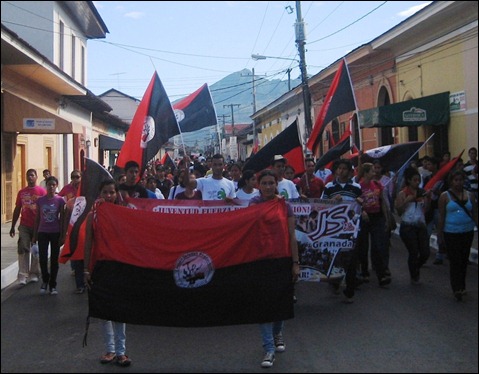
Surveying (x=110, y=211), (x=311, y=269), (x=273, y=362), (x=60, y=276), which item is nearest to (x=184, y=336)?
(x=273, y=362)

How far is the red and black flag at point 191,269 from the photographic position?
14.0 feet

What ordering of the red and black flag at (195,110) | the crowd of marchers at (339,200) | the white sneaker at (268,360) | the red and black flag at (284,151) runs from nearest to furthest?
the white sneaker at (268,360) < the crowd of marchers at (339,200) < the red and black flag at (284,151) < the red and black flag at (195,110)

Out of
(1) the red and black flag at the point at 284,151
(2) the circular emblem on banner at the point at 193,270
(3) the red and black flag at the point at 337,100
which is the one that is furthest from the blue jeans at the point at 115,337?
(3) the red and black flag at the point at 337,100

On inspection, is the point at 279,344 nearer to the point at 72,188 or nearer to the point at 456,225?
the point at 456,225

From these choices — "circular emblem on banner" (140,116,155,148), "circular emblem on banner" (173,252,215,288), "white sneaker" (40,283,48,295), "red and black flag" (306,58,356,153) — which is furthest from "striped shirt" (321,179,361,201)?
"white sneaker" (40,283,48,295)

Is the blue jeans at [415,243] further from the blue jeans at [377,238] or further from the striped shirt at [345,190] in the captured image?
the striped shirt at [345,190]

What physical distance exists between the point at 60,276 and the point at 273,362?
5391 millimetres

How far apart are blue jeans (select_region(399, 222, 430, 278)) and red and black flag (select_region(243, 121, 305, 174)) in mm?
2046

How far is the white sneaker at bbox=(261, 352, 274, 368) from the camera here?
14.6 ft

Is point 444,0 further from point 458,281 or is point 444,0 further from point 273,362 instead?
point 273,362

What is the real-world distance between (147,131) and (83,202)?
1057 millimetres

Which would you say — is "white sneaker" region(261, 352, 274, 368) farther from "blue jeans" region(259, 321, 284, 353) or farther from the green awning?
the green awning

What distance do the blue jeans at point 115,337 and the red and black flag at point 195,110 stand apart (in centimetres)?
430

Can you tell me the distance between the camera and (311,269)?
668 centimetres
